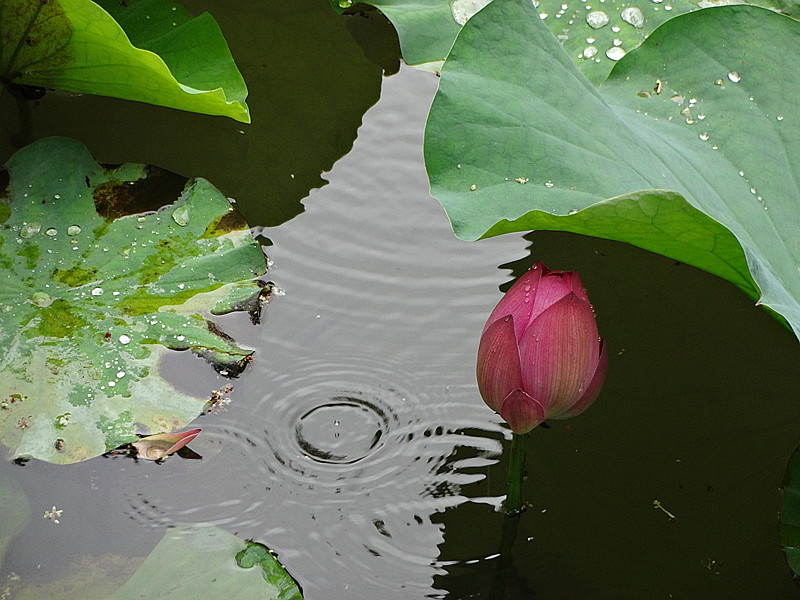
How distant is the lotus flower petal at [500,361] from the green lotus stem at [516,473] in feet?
0.19

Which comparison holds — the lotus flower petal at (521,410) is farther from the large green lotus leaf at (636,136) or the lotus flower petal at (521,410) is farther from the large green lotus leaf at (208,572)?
the large green lotus leaf at (208,572)

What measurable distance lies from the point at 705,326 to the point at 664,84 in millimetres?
372

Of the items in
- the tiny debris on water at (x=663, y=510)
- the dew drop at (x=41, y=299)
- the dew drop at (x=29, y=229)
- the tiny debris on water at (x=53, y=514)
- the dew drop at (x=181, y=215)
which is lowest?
the tiny debris on water at (x=53, y=514)

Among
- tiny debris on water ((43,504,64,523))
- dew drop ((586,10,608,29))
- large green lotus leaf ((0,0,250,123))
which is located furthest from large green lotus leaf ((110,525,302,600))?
dew drop ((586,10,608,29))

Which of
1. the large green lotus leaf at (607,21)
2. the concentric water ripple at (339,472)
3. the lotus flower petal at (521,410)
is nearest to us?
the lotus flower petal at (521,410)

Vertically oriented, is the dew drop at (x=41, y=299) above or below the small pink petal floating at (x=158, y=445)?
above

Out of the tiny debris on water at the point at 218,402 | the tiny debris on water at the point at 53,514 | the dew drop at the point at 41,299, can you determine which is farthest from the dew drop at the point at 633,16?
the tiny debris on water at the point at 53,514

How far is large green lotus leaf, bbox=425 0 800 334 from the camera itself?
37.0 inches

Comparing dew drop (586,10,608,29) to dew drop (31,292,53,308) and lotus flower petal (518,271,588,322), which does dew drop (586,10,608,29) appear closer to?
lotus flower petal (518,271,588,322)

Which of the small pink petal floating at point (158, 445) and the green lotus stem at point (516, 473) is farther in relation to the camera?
the small pink petal floating at point (158, 445)

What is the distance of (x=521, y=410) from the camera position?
858mm

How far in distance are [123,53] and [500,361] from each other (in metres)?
0.76

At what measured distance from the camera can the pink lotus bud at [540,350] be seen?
33.4 inches

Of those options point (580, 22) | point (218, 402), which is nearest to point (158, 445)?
point (218, 402)
